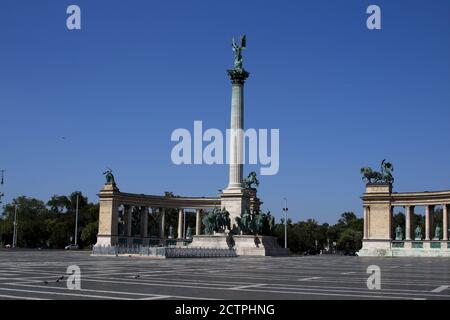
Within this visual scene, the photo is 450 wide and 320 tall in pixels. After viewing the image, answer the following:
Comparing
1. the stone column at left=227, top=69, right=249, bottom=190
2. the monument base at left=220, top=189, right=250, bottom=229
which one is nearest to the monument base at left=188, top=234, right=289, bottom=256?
the monument base at left=220, top=189, right=250, bottom=229

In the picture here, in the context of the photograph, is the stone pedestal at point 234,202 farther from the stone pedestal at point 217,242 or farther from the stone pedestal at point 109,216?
the stone pedestal at point 109,216

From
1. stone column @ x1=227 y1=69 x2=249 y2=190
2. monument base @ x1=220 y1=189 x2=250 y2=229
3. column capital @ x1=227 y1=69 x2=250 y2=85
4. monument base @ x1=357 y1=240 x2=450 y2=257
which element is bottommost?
monument base @ x1=357 y1=240 x2=450 y2=257

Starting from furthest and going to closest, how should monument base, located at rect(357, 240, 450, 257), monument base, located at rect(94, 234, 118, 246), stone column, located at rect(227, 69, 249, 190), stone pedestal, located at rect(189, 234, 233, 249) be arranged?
monument base, located at rect(94, 234, 118, 246)
monument base, located at rect(357, 240, 450, 257)
stone column, located at rect(227, 69, 249, 190)
stone pedestal, located at rect(189, 234, 233, 249)

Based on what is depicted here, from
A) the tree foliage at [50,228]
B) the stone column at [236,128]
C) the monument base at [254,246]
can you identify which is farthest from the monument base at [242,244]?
the tree foliage at [50,228]

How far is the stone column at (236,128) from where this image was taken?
237ft

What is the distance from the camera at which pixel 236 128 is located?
73.2 meters

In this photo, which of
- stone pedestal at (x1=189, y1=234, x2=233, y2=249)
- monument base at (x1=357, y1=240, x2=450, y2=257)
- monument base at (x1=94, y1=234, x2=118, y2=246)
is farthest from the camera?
monument base at (x1=94, y1=234, x2=118, y2=246)

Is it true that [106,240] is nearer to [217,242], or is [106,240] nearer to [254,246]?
[217,242]

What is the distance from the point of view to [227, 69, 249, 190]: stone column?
237 feet

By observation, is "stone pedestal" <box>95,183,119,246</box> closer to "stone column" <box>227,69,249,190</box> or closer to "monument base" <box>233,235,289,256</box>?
"stone column" <box>227,69,249,190</box>

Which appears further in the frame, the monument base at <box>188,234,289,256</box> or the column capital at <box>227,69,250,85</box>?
the column capital at <box>227,69,250,85</box>

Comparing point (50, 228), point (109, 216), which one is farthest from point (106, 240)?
point (50, 228)
